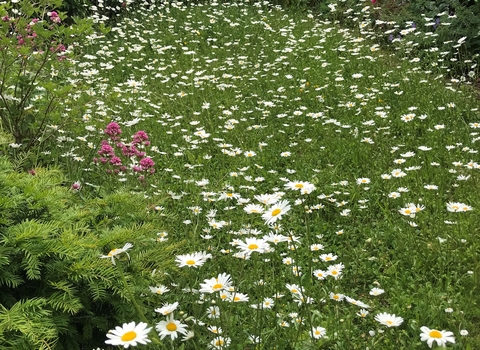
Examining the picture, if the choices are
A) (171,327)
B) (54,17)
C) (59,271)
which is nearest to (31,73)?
(54,17)

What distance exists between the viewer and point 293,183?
1.69 metres

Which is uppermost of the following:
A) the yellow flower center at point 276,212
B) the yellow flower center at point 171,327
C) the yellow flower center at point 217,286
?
the yellow flower center at point 276,212

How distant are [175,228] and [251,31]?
5215 millimetres

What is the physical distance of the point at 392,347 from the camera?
1855mm

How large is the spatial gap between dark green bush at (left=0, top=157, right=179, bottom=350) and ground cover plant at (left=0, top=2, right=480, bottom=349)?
6 centimetres

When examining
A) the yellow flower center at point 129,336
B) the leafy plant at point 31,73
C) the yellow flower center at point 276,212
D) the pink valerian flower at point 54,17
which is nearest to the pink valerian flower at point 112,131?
the leafy plant at point 31,73

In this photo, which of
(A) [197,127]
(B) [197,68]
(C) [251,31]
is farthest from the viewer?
(C) [251,31]

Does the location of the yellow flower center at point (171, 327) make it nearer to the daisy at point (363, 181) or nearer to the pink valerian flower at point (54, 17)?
the daisy at point (363, 181)

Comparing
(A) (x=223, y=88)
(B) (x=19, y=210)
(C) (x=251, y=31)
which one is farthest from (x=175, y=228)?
(C) (x=251, y=31)

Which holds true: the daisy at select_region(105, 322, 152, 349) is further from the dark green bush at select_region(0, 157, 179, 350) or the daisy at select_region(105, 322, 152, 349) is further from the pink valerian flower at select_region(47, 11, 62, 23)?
the pink valerian flower at select_region(47, 11, 62, 23)

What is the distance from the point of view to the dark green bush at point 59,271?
1.55 meters

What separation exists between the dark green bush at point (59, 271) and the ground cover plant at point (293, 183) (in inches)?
2.4

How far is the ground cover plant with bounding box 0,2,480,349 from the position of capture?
6.13ft

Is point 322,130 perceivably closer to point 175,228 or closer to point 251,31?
point 175,228
